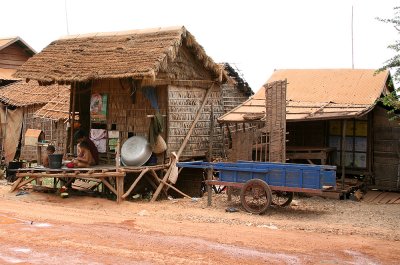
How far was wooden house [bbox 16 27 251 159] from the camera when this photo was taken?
15.5m

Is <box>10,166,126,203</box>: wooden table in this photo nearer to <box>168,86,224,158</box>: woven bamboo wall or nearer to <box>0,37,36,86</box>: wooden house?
<box>168,86,224,158</box>: woven bamboo wall

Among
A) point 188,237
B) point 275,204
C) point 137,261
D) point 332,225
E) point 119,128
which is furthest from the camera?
point 119,128

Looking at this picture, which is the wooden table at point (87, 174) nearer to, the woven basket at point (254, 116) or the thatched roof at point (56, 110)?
the woven basket at point (254, 116)

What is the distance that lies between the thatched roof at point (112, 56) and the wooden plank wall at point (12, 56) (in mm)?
11653

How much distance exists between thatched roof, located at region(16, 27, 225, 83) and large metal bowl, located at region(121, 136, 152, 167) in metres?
2.14

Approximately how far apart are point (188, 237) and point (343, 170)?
730 centimetres

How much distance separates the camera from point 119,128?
16.7 m

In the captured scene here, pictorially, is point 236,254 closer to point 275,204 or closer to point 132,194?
point 275,204


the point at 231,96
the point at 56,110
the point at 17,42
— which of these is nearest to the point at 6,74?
the point at 17,42

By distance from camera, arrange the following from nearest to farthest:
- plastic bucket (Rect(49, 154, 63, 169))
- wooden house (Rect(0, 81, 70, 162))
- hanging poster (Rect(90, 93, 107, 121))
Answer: plastic bucket (Rect(49, 154, 63, 169)) < hanging poster (Rect(90, 93, 107, 121)) < wooden house (Rect(0, 81, 70, 162))

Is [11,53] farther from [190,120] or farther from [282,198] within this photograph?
[282,198]

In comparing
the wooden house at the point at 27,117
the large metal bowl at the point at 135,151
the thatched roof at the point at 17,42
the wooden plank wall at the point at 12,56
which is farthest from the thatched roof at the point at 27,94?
the large metal bowl at the point at 135,151

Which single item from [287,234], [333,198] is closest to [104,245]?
[287,234]

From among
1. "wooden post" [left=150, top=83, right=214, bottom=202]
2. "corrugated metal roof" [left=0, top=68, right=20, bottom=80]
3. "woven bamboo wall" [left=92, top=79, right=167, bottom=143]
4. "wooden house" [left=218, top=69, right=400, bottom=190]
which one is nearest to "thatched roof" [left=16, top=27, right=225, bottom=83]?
"wooden post" [left=150, top=83, right=214, bottom=202]
